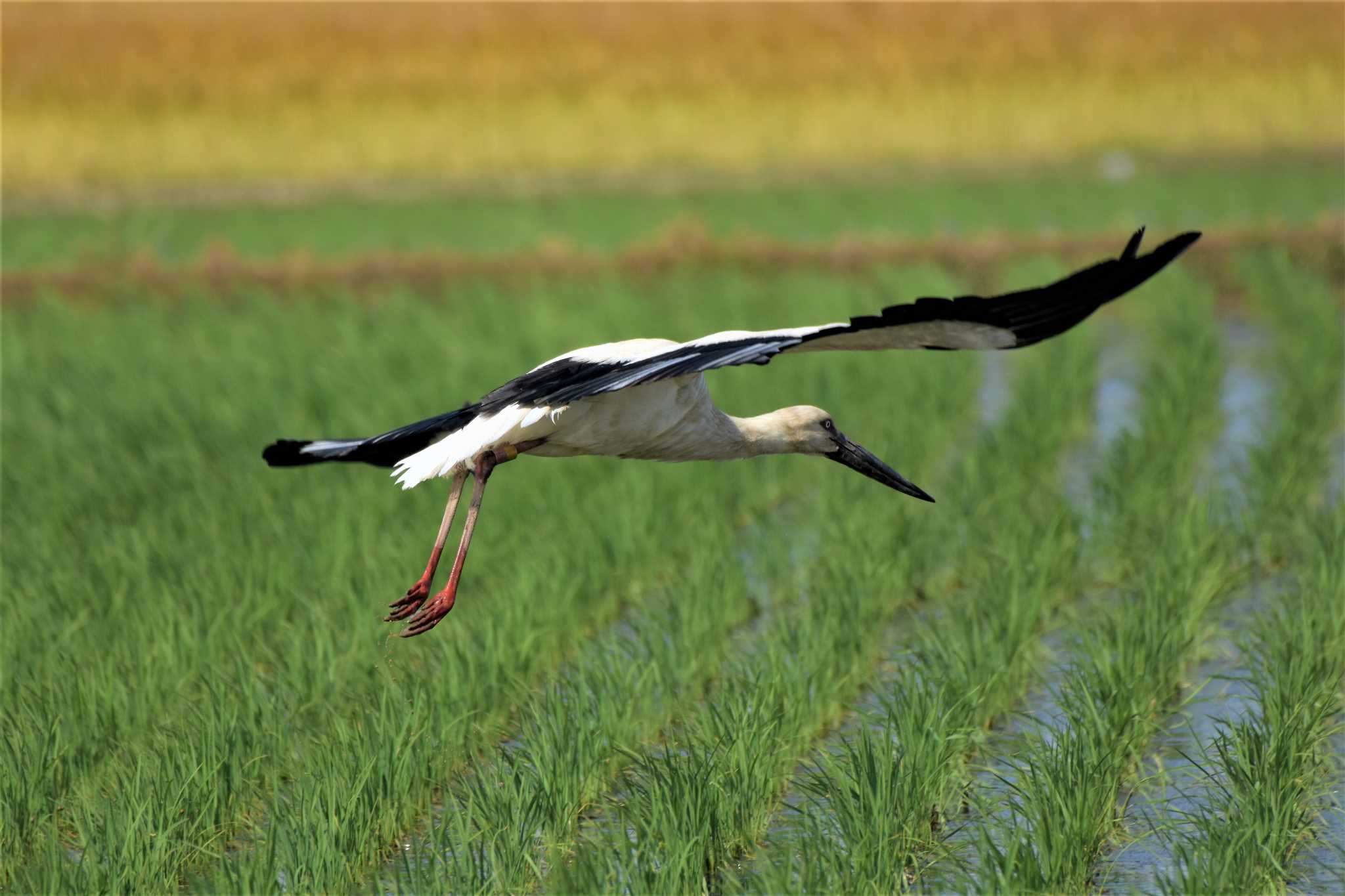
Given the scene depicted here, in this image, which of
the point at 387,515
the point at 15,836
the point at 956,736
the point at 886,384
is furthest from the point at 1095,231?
the point at 15,836

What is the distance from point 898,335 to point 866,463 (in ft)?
2.97

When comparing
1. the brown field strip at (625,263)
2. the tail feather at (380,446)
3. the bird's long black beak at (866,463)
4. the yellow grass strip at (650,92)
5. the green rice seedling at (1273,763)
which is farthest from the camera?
the yellow grass strip at (650,92)

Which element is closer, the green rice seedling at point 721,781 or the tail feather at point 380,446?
the green rice seedling at point 721,781

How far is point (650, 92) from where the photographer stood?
1930cm

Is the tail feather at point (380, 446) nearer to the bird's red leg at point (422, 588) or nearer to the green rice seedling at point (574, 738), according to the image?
the bird's red leg at point (422, 588)

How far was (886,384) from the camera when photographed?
30.5 feet

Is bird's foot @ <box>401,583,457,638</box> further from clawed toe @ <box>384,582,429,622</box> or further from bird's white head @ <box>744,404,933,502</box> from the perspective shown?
bird's white head @ <box>744,404,933,502</box>

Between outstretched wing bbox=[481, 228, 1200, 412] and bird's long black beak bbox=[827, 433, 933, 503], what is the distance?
2.31ft

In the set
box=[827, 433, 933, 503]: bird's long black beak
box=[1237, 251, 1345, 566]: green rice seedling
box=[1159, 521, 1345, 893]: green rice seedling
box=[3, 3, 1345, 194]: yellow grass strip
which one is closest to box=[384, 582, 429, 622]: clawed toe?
box=[827, 433, 933, 503]: bird's long black beak

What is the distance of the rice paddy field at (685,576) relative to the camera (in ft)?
13.6

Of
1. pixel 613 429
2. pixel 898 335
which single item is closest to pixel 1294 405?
pixel 898 335

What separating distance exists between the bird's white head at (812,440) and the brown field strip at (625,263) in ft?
25.3

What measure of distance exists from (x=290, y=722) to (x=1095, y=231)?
998 centimetres

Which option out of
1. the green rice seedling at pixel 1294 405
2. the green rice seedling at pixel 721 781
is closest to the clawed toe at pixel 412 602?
the green rice seedling at pixel 721 781
